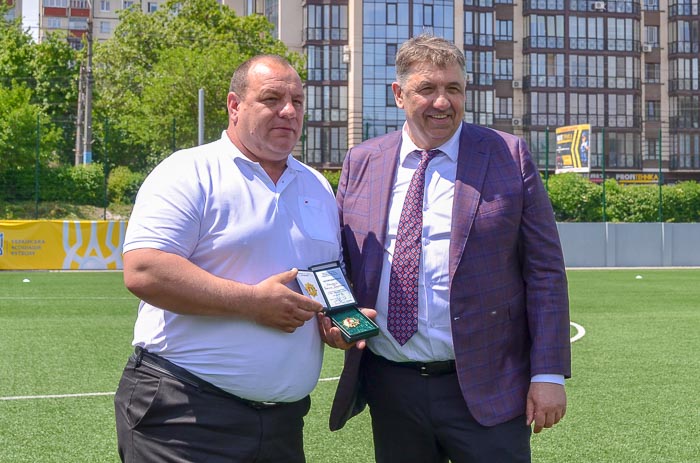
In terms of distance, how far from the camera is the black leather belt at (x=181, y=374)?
3.04 meters

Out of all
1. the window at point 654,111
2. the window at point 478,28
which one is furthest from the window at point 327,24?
the window at point 654,111

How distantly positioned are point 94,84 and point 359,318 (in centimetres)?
5127

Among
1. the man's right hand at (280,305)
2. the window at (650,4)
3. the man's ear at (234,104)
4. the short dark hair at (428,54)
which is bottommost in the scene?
the man's right hand at (280,305)

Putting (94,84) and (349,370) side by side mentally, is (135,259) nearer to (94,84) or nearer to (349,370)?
(349,370)

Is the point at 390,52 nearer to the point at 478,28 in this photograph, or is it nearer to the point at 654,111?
the point at 478,28

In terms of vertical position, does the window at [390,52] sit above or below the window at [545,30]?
below

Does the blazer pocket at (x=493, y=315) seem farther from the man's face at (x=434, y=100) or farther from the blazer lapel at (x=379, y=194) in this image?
the man's face at (x=434, y=100)

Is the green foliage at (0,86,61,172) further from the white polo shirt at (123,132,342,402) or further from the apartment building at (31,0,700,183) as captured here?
the apartment building at (31,0,700,183)

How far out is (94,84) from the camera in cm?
5188

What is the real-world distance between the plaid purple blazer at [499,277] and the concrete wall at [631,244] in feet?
81.4

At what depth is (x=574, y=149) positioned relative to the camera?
3881 cm

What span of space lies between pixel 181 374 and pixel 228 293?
346 millimetres

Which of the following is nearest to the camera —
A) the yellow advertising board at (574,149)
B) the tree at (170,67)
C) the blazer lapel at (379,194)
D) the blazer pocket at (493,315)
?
the blazer pocket at (493,315)

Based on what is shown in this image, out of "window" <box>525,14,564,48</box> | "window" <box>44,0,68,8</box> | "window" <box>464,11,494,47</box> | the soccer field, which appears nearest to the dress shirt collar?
the soccer field
